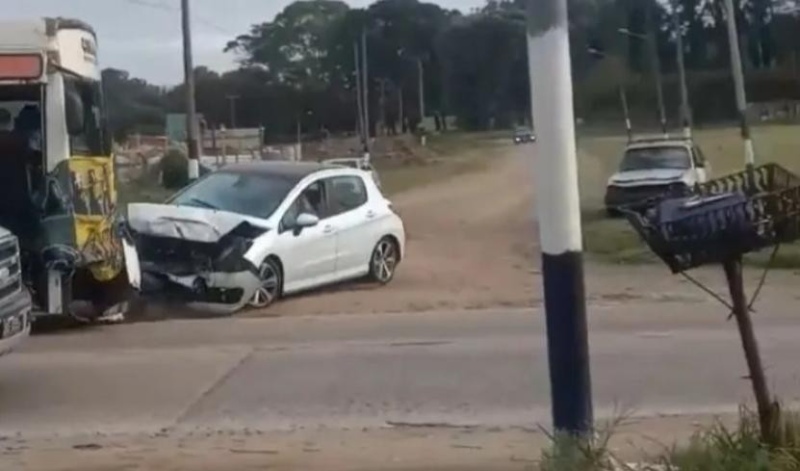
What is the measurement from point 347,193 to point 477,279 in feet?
7.81

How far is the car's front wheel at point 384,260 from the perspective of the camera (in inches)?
809

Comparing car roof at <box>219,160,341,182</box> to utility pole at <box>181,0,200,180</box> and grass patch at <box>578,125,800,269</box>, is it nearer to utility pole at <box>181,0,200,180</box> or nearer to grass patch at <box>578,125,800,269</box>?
grass patch at <box>578,125,800,269</box>

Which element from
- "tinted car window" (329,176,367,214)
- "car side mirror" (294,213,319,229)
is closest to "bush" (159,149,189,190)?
A: "tinted car window" (329,176,367,214)

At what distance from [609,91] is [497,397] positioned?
37.2 metres

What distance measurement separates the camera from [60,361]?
13852 millimetres

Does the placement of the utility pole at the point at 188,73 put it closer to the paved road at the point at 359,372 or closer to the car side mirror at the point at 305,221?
the car side mirror at the point at 305,221

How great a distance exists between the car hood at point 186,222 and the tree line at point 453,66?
8.73 m

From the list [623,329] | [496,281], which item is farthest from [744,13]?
[623,329]

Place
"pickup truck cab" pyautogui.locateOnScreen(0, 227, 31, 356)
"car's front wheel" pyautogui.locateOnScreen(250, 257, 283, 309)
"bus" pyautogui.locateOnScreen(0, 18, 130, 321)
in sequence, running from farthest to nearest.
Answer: "car's front wheel" pyautogui.locateOnScreen(250, 257, 283, 309) < "bus" pyautogui.locateOnScreen(0, 18, 130, 321) < "pickup truck cab" pyautogui.locateOnScreen(0, 227, 31, 356)

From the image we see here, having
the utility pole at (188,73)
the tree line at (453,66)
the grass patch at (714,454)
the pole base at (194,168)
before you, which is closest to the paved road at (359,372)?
the grass patch at (714,454)

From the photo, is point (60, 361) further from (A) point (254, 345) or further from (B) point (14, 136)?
(B) point (14, 136)

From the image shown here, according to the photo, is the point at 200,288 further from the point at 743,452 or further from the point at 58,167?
the point at 743,452

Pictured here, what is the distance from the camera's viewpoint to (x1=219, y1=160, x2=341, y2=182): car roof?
1966 centimetres

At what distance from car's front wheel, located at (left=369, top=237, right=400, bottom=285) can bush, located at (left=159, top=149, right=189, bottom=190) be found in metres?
30.3
